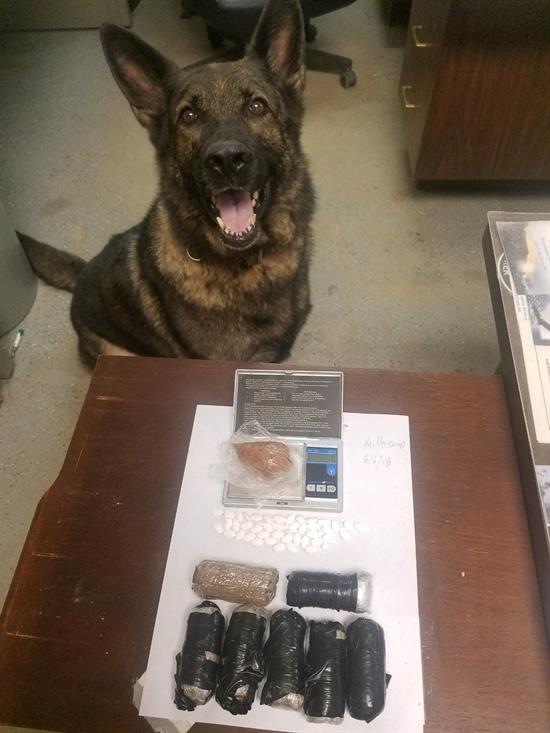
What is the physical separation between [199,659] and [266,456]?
0.33 meters

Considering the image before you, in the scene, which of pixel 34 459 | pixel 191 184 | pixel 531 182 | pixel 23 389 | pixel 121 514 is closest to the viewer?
pixel 121 514

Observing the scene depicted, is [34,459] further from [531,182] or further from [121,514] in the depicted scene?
[531,182]

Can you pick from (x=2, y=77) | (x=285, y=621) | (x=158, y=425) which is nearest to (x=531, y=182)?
(x=158, y=425)

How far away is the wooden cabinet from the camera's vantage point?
169cm

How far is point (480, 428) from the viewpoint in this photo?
0.92 m

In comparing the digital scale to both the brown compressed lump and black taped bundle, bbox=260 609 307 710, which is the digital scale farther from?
black taped bundle, bbox=260 609 307 710

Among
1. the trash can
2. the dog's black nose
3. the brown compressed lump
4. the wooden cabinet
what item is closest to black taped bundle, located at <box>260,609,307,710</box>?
the brown compressed lump

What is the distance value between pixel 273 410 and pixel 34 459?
43.6 inches

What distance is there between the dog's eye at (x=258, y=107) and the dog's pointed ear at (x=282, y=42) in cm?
8

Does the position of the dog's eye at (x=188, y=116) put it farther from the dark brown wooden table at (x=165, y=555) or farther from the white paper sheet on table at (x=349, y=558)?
the white paper sheet on table at (x=349, y=558)

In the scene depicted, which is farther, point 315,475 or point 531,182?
point 531,182

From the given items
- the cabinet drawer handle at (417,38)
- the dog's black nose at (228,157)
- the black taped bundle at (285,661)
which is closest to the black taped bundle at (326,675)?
the black taped bundle at (285,661)

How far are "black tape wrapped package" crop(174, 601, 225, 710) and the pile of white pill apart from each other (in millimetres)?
134

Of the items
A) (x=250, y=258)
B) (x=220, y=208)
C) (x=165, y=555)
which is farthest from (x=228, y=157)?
(x=165, y=555)
